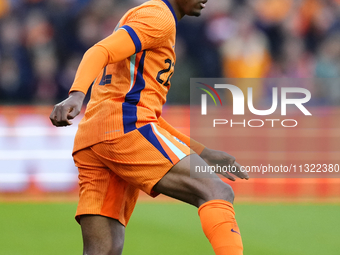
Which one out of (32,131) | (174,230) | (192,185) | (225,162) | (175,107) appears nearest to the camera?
(192,185)

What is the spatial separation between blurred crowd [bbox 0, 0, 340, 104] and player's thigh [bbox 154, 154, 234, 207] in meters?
6.89

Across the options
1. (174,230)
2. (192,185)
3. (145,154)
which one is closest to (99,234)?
(145,154)

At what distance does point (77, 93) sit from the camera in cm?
267

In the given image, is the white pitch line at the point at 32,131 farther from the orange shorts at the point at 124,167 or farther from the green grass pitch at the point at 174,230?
the orange shorts at the point at 124,167

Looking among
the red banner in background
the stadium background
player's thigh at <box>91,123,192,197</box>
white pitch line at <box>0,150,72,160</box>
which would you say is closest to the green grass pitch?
the stadium background

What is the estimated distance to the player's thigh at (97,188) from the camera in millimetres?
3191

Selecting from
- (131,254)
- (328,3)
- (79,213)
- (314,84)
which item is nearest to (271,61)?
(314,84)

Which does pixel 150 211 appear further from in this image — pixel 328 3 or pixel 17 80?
pixel 328 3

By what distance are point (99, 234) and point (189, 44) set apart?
7.08 m

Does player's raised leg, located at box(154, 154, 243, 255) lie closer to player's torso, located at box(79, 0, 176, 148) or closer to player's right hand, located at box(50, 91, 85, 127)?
player's torso, located at box(79, 0, 176, 148)

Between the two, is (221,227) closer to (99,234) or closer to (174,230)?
(99,234)

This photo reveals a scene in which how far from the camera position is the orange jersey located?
115 inches

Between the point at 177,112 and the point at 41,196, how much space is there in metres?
2.49

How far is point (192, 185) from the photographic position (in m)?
2.80
